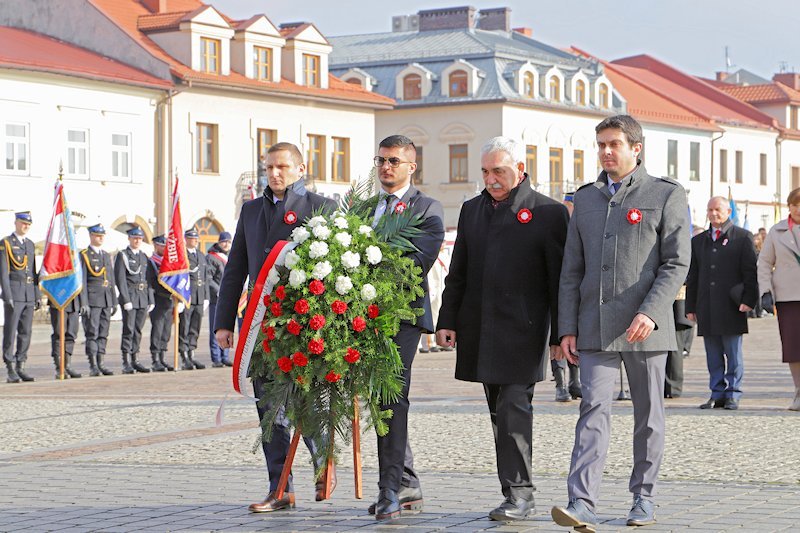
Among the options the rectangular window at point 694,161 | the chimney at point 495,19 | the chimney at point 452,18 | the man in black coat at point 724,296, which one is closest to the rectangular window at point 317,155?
the chimney at point 452,18

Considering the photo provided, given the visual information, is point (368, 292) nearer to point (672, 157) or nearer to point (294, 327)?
point (294, 327)

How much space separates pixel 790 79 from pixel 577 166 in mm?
27433

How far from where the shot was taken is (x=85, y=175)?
45156 mm

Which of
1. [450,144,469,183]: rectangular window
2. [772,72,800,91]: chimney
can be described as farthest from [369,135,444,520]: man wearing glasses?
[772,72,800,91]: chimney

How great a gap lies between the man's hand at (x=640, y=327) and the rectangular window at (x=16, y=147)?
36.9 metres

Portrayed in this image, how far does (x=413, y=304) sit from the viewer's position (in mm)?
8672

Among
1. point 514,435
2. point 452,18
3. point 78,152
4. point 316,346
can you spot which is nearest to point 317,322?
point 316,346

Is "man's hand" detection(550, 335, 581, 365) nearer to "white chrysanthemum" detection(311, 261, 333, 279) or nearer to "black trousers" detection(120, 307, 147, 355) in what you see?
"white chrysanthemum" detection(311, 261, 333, 279)

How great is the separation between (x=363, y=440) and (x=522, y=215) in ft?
13.2

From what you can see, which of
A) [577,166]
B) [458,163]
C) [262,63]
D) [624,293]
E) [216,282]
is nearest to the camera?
[624,293]

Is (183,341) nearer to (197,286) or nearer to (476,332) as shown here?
(197,286)

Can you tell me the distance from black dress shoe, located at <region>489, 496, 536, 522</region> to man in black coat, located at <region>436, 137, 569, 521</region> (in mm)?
88

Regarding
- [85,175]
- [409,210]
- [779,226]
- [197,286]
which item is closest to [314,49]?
[85,175]

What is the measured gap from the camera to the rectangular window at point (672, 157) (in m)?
69.7
